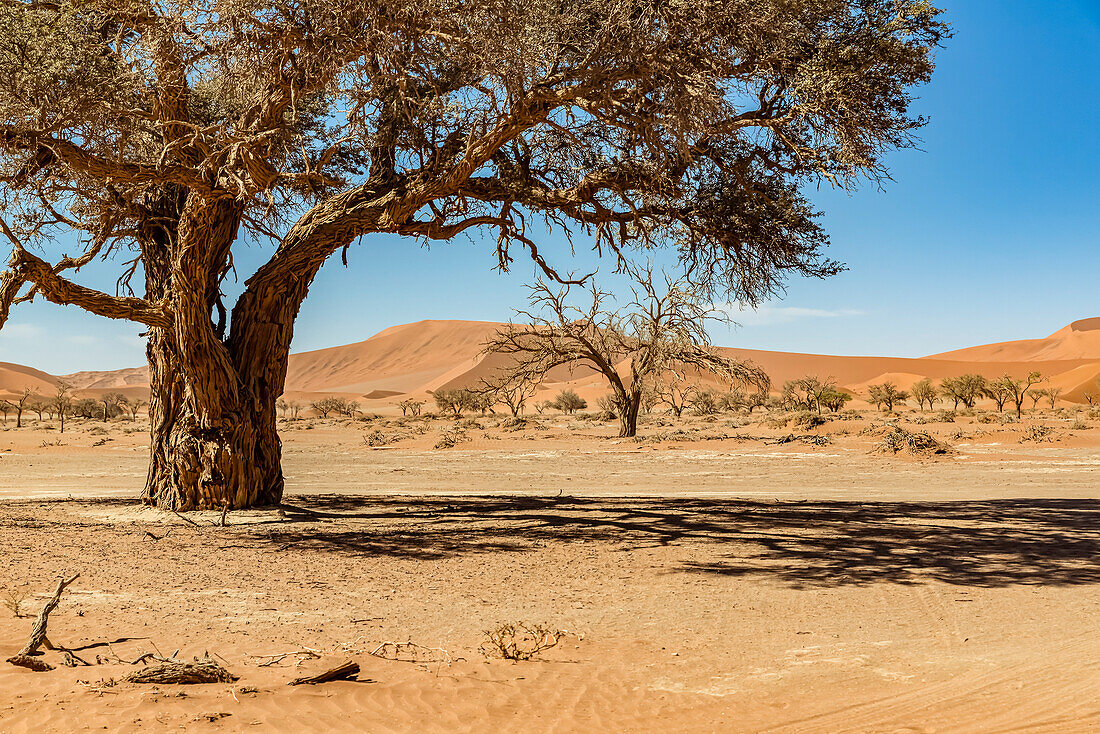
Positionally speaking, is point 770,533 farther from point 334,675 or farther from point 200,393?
point 200,393

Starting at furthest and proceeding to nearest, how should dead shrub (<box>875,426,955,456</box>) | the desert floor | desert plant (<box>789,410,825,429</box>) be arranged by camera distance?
desert plant (<box>789,410,825,429</box>)
dead shrub (<box>875,426,955,456</box>)
the desert floor

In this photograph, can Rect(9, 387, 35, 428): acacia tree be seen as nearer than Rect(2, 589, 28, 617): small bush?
No

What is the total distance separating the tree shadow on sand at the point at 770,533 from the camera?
8.52 meters

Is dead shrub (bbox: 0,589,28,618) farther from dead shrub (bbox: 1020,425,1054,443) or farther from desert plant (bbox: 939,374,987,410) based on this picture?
desert plant (bbox: 939,374,987,410)

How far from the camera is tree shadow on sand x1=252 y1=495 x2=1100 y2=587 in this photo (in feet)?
27.9

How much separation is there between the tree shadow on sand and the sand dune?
226 ft

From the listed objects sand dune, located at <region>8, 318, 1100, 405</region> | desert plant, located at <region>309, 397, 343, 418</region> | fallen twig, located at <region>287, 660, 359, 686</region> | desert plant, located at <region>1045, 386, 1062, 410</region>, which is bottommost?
fallen twig, located at <region>287, 660, 359, 686</region>

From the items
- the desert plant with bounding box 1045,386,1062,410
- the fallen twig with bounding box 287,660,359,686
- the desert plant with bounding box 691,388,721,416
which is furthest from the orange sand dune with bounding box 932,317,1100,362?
the fallen twig with bounding box 287,660,359,686

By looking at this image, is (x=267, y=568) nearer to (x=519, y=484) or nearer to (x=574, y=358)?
(x=519, y=484)

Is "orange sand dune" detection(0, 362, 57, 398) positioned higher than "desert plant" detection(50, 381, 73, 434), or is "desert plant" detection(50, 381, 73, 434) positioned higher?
"orange sand dune" detection(0, 362, 57, 398)

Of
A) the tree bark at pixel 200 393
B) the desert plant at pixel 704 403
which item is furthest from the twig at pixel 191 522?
the desert plant at pixel 704 403

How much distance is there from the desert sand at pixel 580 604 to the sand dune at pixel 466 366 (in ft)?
228

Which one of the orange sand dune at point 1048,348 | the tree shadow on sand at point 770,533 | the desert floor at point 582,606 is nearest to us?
the desert floor at point 582,606

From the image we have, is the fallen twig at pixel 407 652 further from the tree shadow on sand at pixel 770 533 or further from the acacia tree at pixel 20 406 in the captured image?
the acacia tree at pixel 20 406
